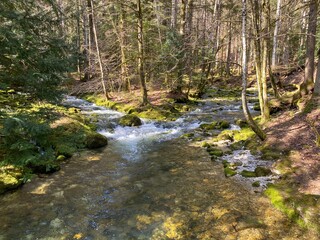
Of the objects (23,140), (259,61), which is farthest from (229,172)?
(23,140)

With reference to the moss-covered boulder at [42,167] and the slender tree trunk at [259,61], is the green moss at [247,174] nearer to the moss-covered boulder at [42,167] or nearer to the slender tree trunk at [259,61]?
the slender tree trunk at [259,61]

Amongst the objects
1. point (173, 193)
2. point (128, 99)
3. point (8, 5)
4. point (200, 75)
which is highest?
point (8, 5)

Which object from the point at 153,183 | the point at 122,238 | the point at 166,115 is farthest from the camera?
the point at 166,115

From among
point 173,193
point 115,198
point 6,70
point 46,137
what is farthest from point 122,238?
point 6,70

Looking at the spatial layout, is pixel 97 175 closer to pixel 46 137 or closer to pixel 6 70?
pixel 46 137

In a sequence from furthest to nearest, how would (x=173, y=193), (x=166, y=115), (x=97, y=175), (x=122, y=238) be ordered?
(x=166, y=115) < (x=97, y=175) < (x=173, y=193) < (x=122, y=238)

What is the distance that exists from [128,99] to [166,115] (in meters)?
5.09

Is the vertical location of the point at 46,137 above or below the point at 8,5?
below

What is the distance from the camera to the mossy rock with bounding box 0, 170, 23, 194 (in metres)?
7.54

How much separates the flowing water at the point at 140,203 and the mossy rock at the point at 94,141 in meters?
0.64

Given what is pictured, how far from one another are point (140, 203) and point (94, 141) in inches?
209

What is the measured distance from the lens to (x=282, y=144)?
31.4 ft

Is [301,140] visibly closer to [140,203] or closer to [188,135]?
[188,135]

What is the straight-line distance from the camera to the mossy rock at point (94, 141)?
38.0ft
